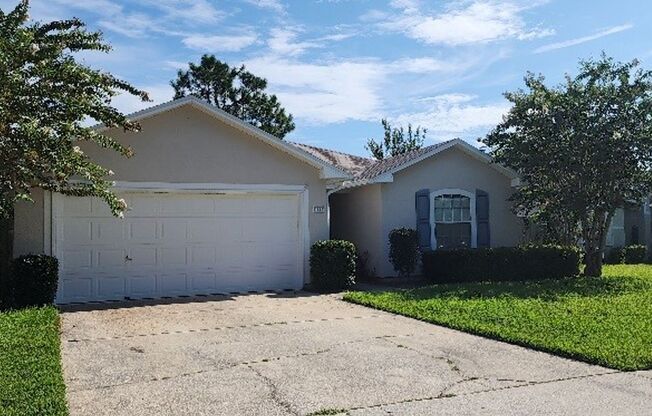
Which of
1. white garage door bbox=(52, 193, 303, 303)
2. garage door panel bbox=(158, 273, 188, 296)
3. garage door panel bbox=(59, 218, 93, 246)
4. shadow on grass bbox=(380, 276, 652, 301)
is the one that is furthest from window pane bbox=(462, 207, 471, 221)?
garage door panel bbox=(59, 218, 93, 246)

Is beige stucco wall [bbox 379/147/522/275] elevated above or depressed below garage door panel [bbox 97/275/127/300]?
above

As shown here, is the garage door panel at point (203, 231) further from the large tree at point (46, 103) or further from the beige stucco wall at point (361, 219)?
the beige stucco wall at point (361, 219)

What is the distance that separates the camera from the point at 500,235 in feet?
58.4

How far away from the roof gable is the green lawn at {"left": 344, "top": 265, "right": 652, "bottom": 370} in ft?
9.81

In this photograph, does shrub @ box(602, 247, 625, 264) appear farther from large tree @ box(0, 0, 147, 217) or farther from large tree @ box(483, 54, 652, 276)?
large tree @ box(0, 0, 147, 217)

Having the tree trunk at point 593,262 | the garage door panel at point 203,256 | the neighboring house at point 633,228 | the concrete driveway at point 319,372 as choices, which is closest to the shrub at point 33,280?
the concrete driveway at point 319,372

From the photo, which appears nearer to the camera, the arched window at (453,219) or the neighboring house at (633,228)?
the arched window at (453,219)

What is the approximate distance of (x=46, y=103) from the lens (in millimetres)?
8836

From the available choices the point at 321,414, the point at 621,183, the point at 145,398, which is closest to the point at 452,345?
the point at 321,414

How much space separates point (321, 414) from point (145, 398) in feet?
5.48

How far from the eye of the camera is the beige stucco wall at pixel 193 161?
11.9 m

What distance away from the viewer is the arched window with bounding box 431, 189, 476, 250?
16797 millimetres

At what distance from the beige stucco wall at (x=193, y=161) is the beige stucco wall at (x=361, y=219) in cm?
232

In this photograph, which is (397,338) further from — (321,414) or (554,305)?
(554,305)
